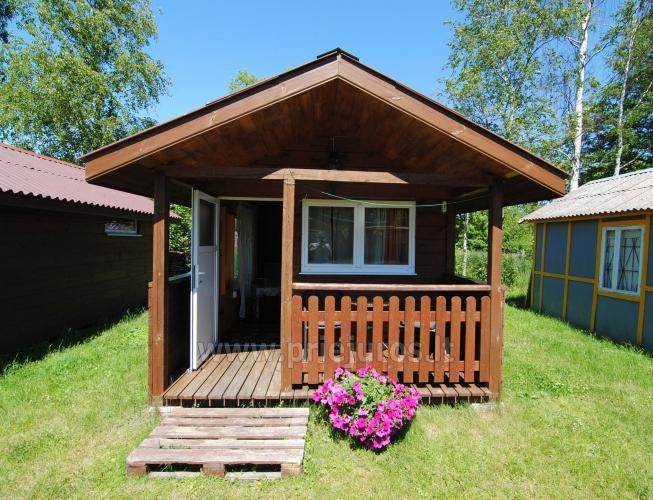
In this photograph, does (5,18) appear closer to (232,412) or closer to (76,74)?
(76,74)

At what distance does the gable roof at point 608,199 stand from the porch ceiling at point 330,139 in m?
3.49

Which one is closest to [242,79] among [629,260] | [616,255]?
[616,255]

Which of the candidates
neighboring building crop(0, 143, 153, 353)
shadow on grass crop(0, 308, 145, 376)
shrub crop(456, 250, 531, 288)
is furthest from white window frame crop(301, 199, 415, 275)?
shrub crop(456, 250, 531, 288)

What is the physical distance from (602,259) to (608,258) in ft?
0.32

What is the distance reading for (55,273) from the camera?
595 centimetres

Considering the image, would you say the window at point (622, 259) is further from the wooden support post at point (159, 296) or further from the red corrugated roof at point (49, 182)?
the red corrugated roof at point (49, 182)

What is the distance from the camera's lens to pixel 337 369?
3422 mm

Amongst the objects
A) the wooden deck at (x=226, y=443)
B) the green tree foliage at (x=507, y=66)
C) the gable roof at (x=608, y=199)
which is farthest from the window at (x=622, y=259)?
the green tree foliage at (x=507, y=66)

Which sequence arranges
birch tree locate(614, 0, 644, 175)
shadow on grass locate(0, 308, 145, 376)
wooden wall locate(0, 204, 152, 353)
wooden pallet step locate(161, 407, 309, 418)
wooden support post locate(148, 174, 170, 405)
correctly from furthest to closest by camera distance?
birch tree locate(614, 0, 644, 175), wooden wall locate(0, 204, 152, 353), shadow on grass locate(0, 308, 145, 376), wooden support post locate(148, 174, 170, 405), wooden pallet step locate(161, 407, 309, 418)

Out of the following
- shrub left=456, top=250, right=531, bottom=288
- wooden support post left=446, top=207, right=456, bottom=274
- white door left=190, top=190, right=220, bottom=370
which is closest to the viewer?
white door left=190, top=190, right=220, bottom=370

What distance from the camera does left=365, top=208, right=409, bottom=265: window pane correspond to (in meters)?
5.07

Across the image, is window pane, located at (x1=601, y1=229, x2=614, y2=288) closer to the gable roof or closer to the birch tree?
the gable roof

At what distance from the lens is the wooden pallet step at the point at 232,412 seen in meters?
3.19

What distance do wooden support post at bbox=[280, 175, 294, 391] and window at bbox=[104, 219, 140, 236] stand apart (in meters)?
5.84
